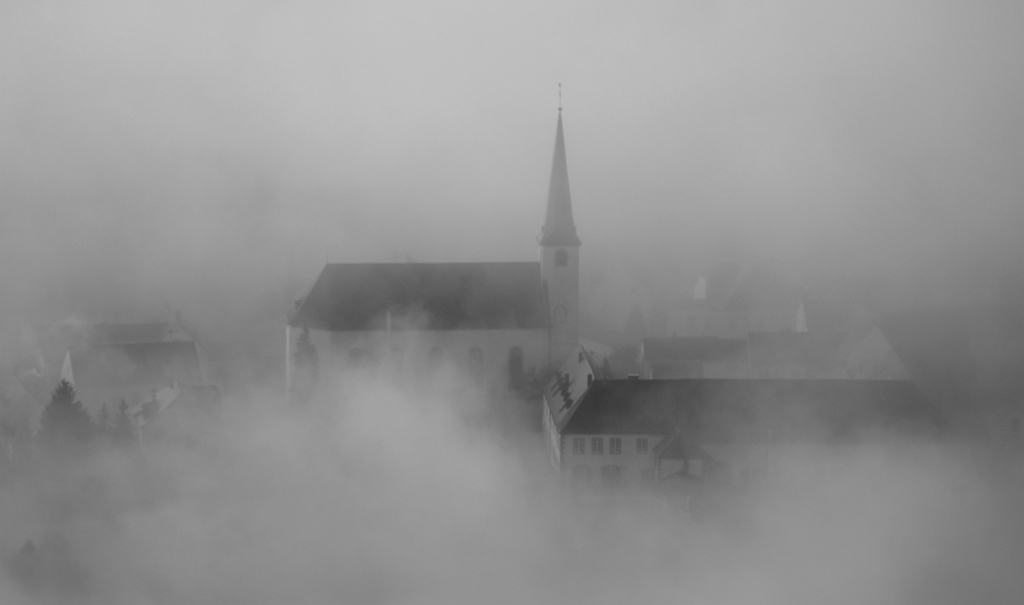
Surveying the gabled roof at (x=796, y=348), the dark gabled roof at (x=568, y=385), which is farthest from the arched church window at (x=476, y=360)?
the gabled roof at (x=796, y=348)

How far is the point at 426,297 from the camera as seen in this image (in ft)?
50.7

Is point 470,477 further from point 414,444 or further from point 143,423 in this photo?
point 143,423

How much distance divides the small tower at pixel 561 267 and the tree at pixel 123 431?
619 cm

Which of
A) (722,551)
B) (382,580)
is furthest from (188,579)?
(722,551)

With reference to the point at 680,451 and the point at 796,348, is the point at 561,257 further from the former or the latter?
the point at 680,451

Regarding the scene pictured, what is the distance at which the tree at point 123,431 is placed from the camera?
10805 millimetres

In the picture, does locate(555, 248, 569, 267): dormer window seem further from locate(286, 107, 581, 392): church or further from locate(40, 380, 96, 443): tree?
locate(40, 380, 96, 443): tree

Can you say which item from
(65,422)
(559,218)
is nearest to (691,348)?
(559,218)

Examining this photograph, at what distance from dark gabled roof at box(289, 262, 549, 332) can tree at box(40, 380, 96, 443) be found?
15.5 feet

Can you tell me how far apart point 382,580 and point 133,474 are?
107 inches

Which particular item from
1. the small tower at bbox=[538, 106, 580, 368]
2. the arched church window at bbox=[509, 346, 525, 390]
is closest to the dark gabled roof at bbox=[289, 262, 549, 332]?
the small tower at bbox=[538, 106, 580, 368]

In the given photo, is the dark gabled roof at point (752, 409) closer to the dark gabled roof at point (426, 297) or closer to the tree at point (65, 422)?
the dark gabled roof at point (426, 297)

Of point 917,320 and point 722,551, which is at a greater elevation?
point 917,320

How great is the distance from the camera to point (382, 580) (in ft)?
30.7
